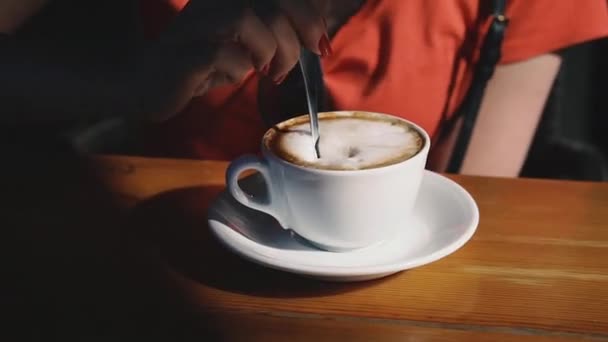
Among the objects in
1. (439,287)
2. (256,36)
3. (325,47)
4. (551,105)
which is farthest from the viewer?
(551,105)

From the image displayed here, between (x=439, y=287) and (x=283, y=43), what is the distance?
0.28 metres

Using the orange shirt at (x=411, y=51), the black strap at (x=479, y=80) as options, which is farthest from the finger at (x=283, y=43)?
the black strap at (x=479, y=80)

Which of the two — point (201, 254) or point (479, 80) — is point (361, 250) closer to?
point (201, 254)

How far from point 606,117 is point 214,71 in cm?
161

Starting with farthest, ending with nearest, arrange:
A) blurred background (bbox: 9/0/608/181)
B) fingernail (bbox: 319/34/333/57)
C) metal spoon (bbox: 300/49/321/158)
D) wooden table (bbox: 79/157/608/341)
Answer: blurred background (bbox: 9/0/608/181)
fingernail (bbox: 319/34/333/57)
metal spoon (bbox: 300/49/321/158)
wooden table (bbox: 79/157/608/341)

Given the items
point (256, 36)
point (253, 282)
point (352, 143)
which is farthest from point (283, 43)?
point (253, 282)

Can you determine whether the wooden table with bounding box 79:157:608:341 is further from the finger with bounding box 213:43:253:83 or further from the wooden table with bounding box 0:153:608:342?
the finger with bounding box 213:43:253:83

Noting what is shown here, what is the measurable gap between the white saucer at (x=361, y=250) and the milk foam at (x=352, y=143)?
0.27 ft

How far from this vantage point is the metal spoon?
24.2 inches

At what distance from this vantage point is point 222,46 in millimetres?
702

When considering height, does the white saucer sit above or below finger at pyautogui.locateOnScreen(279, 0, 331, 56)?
below

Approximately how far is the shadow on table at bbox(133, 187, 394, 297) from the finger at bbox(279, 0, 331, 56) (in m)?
0.20

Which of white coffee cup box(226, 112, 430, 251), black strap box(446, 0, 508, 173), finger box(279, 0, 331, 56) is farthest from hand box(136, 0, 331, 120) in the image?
black strap box(446, 0, 508, 173)

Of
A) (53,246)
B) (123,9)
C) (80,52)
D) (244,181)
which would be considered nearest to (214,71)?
(244,181)
